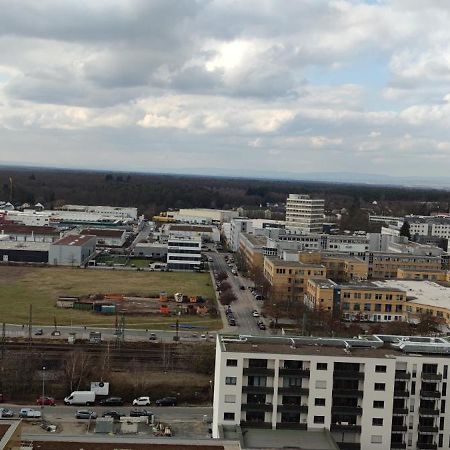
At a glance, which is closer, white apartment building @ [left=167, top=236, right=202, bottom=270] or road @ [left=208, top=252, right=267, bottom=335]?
road @ [left=208, top=252, right=267, bottom=335]

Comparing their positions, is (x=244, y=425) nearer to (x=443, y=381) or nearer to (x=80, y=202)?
(x=443, y=381)

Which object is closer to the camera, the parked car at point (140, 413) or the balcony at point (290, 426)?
the balcony at point (290, 426)

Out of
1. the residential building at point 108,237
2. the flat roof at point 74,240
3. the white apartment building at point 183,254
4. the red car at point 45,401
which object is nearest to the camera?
the red car at point 45,401

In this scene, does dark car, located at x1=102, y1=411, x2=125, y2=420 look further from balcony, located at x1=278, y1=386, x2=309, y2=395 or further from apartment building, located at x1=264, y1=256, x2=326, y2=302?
apartment building, located at x1=264, y1=256, x2=326, y2=302

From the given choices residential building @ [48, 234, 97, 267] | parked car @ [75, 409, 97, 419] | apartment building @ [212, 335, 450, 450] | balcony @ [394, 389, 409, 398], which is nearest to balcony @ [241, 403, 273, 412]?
apartment building @ [212, 335, 450, 450]

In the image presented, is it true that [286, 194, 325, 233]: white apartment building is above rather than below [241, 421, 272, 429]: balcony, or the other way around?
above

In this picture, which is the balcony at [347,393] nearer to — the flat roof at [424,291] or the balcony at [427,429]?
the balcony at [427,429]

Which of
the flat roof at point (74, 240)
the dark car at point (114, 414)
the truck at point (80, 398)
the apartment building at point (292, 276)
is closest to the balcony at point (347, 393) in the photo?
the dark car at point (114, 414)
